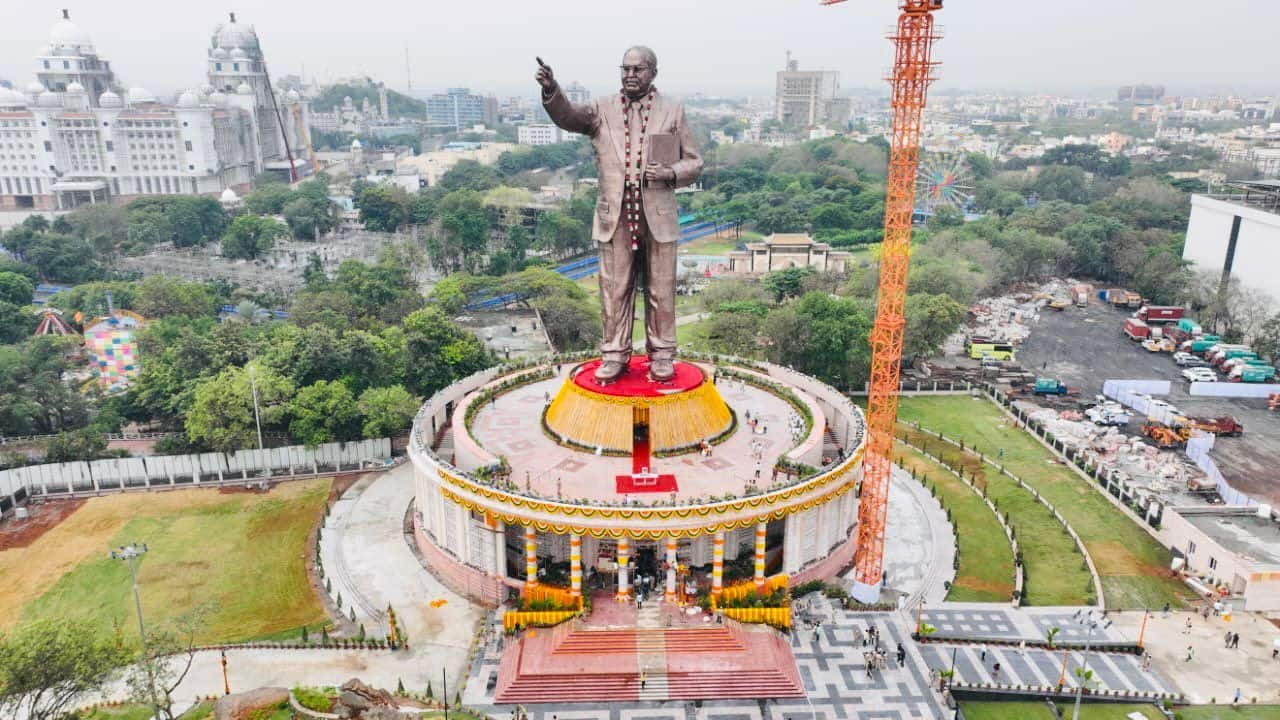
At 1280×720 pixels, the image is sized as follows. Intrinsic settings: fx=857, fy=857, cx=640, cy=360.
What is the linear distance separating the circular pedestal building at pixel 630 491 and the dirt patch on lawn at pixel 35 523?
16410 mm

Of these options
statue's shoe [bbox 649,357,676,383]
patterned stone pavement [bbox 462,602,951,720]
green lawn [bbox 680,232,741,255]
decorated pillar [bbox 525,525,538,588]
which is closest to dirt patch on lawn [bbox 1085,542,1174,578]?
patterned stone pavement [bbox 462,602,951,720]

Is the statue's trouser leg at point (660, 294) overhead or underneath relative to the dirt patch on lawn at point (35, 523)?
overhead

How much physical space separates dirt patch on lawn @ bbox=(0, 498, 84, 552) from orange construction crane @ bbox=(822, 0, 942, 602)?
35135 millimetres

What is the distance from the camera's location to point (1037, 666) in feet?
97.3

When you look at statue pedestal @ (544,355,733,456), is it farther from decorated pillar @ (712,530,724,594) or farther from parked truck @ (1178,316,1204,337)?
parked truck @ (1178,316,1204,337)

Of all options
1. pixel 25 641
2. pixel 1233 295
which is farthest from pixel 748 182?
pixel 25 641

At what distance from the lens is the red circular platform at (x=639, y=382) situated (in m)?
36.1

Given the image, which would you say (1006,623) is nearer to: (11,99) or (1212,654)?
(1212,654)

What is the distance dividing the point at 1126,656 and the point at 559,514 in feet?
68.0

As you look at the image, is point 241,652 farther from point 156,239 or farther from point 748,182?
point 748,182

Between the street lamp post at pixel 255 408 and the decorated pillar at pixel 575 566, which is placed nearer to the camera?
the decorated pillar at pixel 575 566

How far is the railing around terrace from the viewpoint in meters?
30.7

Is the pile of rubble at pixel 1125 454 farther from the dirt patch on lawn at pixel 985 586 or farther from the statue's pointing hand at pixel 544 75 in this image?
the statue's pointing hand at pixel 544 75

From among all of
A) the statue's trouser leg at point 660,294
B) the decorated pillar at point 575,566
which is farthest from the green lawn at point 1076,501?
the decorated pillar at point 575,566
